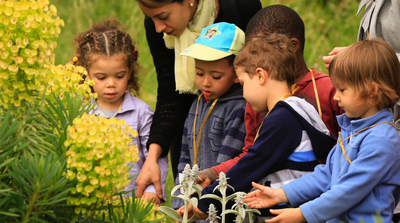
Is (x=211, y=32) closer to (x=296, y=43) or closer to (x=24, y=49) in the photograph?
(x=296, y=43)

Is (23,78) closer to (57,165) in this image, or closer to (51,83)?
(51,83)

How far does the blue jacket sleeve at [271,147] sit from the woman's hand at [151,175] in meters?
→ 0.88

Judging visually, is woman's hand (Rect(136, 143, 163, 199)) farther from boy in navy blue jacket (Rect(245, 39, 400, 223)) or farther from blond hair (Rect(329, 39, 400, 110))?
blond hair (Rect(329, 39, 400, 110))

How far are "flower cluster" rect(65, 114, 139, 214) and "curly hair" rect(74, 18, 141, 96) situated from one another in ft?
5.98

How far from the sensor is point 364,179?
151 cm

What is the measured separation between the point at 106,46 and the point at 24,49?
5.94ft

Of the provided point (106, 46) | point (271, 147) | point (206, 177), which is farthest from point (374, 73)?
point (106, 46)

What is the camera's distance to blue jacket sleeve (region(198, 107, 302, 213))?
1.79 meters

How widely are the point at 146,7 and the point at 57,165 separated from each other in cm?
154

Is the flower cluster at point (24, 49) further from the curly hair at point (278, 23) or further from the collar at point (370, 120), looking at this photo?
the curly hair at point (278, 23)

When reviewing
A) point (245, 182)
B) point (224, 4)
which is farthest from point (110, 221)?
point (224, 4)

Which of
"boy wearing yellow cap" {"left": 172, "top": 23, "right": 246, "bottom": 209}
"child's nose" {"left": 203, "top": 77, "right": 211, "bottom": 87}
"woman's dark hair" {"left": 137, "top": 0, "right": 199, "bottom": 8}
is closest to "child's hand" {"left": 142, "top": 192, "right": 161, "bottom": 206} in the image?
"boy wearing yellow cap" {"left": 172, "top": 23, "right": 246, "bottom": 209}

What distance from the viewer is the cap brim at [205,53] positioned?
2.29 meters

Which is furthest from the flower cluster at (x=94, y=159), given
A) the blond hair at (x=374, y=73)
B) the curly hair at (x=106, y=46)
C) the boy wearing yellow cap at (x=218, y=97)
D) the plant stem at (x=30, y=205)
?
the curly hair at (x=106, y=46)
